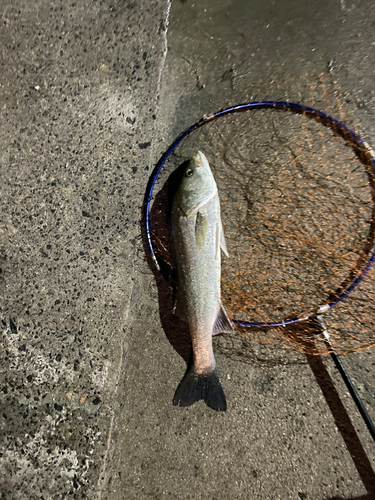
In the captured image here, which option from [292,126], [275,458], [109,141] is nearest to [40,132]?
[109,141]

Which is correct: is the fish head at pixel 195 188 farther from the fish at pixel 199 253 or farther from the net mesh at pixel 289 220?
the net mesh at pixel 289 220

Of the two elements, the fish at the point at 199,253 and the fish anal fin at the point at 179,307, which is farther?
the fish anal fin at the point at 179,307

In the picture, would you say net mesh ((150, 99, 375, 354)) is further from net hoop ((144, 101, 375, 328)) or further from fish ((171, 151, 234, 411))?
fish ((171, 151, 234, 411))

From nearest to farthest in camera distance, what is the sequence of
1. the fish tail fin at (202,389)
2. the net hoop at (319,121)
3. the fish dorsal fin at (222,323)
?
the net hoop at (319,121) → the fish dorsal fin at (222,323) → the fish tail fin at (202,389)

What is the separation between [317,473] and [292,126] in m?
2.35

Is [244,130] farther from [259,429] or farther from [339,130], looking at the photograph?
[259,429]

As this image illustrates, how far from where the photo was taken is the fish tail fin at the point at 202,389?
82.5 inches

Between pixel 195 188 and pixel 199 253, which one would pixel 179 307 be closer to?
pixel 199 253

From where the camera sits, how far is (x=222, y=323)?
2.03m

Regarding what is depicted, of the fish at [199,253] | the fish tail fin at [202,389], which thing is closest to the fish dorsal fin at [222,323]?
the fish at [199,253]

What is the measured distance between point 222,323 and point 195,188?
0.91 m

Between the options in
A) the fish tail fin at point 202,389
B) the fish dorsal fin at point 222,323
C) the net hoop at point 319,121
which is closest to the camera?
the net hoop at point 319,121

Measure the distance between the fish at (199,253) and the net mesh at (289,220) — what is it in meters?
0.24

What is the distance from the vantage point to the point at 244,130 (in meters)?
2.14
